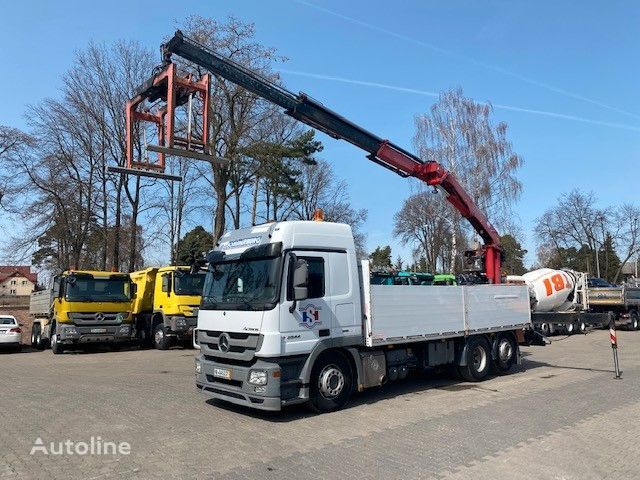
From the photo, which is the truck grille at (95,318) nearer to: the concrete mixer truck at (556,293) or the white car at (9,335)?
the white car at (9,335)

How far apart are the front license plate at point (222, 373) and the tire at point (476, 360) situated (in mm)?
5357

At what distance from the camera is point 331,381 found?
828 centimetres

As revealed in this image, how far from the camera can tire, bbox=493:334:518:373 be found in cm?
1202

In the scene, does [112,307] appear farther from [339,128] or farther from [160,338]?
[339,128]

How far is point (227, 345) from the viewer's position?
26.7ft

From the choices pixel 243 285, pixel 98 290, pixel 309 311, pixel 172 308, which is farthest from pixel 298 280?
pixel 98 290

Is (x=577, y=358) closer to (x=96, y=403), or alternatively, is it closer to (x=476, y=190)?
(x=96, y=403)

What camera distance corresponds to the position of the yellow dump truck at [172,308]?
1831 centimetres

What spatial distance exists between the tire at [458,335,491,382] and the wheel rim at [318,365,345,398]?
3763 millimetres

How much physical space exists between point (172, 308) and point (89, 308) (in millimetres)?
2788

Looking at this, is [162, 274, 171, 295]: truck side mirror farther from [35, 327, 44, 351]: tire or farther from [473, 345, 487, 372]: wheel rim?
[473, 345, 487, 372]: wheel rim

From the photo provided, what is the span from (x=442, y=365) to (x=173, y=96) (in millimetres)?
8018

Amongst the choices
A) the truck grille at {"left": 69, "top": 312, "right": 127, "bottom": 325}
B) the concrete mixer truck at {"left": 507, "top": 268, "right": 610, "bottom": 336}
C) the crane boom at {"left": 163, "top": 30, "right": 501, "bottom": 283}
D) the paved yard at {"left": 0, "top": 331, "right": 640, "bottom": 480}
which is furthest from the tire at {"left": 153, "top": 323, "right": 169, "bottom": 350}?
the concrete mixer truck at {"left": 507, "top": 268, "right": 610, "bottom": 336}

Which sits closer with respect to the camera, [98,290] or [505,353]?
[505,353]
